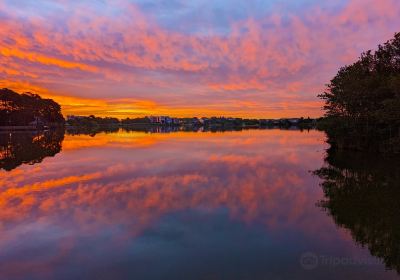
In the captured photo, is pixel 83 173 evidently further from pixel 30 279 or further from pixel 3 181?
pixel 30 279

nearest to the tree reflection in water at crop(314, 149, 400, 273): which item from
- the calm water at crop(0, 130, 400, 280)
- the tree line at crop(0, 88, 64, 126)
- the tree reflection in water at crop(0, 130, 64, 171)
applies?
the calm water at crop(0, 130, 400, 280)

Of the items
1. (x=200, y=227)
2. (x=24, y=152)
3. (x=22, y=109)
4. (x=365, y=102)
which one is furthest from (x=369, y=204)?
(x=22, y=109)

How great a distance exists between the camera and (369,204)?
602 inches

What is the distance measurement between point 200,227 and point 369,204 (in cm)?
818

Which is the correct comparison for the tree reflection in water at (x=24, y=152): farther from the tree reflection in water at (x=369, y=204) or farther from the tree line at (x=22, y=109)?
the tree line at (x=22, y=109)

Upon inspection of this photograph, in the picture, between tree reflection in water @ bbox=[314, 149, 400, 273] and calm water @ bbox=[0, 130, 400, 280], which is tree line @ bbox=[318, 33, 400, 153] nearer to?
tree reflection in water @ bbox=[314, 149, 400, 273]

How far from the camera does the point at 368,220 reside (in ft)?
42.7

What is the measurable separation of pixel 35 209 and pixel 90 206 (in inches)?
95.0

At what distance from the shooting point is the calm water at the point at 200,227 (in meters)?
9.22

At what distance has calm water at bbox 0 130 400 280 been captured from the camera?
9.22 metres

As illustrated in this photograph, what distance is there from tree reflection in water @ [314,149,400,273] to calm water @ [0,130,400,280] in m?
0.04

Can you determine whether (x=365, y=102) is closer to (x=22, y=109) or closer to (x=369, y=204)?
(x=369, y=204)

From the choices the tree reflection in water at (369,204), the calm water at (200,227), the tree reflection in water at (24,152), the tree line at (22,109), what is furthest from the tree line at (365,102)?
the tree line at (22,109)

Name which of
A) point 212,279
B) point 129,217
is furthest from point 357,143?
point 212,279
